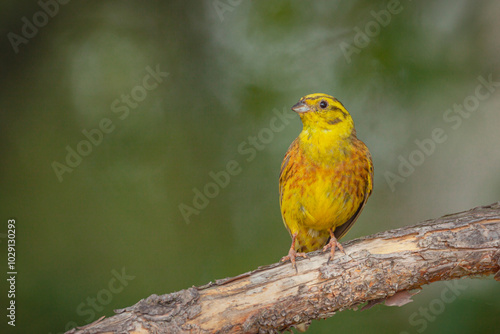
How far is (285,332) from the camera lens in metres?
4.32

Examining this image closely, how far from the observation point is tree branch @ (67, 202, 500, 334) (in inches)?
151

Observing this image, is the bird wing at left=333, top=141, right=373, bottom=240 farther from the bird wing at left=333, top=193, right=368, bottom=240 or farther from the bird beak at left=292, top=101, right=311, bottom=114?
the bird beak at left=292, top=101, right=311, bottom=114

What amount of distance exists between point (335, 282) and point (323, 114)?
161 centimetres

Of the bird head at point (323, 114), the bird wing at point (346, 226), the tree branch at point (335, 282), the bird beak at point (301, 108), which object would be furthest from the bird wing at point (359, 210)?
the tree branch at point (335, 282)

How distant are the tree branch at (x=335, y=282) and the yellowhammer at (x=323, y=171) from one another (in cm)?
59

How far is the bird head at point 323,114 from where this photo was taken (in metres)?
4.89

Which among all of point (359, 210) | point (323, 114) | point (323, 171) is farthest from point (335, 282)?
point (323, 114)

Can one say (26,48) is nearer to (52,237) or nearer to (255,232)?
(52,237)

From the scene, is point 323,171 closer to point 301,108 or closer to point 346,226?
point 301,108

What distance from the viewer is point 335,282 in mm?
4102

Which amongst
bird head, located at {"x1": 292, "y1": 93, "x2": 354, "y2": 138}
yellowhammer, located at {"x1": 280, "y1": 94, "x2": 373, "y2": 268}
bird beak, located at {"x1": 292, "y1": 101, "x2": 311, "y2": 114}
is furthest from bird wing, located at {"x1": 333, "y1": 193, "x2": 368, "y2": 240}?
bird beak, located at {"x1": 292, "y1": 101, "x2": 311, "y2": 114}

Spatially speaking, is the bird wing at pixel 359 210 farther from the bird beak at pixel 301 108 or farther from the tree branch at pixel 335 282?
the tree branch at pixel 335 282

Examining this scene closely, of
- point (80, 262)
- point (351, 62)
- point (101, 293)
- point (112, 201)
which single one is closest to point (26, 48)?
point (112, 201)

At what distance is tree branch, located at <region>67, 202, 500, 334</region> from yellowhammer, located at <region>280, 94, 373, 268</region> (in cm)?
59
